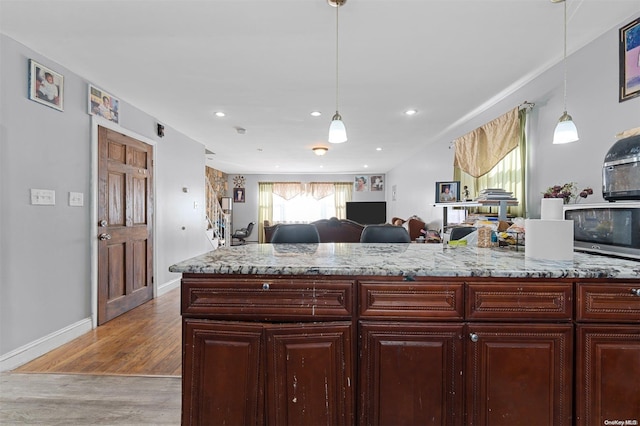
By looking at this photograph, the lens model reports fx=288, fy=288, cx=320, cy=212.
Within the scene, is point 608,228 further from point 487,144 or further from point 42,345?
point 42,345

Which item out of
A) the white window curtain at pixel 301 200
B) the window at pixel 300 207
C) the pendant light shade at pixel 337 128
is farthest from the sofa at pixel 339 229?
the window at pixel 300 207

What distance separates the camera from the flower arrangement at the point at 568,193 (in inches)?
80.5

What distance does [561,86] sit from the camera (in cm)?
244

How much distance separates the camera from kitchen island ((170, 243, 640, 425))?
120 cm

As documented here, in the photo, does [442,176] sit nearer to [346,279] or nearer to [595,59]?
[595,59]

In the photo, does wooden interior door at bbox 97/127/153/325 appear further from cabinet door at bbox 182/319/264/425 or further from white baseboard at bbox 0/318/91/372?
cabinet door at bbox 182/319/264/425

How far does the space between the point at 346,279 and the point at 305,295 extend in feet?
0.63

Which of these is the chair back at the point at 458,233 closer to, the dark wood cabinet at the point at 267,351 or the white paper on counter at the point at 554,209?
the white paper on counter at the point at 554,209

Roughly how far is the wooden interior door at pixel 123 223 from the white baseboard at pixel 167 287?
0.17 m

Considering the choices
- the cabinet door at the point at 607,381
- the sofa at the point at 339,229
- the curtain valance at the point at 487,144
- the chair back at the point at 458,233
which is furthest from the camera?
the sofa at the point at 339,229

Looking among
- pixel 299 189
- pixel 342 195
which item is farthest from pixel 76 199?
pixel 342 195

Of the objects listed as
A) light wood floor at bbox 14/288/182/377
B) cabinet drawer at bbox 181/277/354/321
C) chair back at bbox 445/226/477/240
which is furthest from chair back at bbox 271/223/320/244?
light wood floor at bbox 14/288/182/377

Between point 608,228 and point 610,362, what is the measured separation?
72 centimetres

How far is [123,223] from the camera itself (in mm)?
3312
